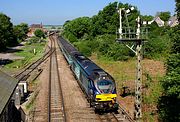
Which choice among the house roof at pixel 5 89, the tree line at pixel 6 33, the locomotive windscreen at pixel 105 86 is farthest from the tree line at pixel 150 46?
the tree line at pixel 6 33

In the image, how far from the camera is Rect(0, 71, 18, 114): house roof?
686 inches

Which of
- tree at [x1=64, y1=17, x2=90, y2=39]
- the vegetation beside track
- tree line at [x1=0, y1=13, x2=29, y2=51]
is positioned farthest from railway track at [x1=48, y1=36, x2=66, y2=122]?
tree at [x1=64, y1=17, x2=90, y2=39]

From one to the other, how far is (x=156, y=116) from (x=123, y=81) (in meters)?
13.3

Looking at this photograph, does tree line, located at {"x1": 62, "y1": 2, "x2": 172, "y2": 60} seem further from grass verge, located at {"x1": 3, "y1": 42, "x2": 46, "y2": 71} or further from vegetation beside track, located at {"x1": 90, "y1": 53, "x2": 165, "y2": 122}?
grass verge, located at {"x1": 3, "y1": 42, "x2": 46, "y2": 71}

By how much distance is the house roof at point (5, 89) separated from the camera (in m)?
17.4

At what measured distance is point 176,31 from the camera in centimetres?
1878

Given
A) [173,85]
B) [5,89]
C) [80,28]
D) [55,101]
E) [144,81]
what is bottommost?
[55,101]

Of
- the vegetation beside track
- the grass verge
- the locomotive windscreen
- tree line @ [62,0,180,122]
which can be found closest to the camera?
tree line @ [62,0,180,122]

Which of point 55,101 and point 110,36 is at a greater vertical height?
point 110,36

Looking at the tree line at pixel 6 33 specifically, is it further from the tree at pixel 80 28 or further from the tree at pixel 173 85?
the tree at pixel 173 85

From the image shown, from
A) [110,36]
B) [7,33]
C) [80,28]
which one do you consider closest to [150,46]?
[110,36]

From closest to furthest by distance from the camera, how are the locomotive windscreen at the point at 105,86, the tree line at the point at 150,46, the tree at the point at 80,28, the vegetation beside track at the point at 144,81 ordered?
the tree line at the point at 150,46
the locomotive windscreen at the point at 105,86
the vegetation beside track at the point at 144,81
the tree at the point at 80,28

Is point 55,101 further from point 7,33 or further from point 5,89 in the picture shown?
point 7,33

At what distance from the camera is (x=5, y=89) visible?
19.8m
